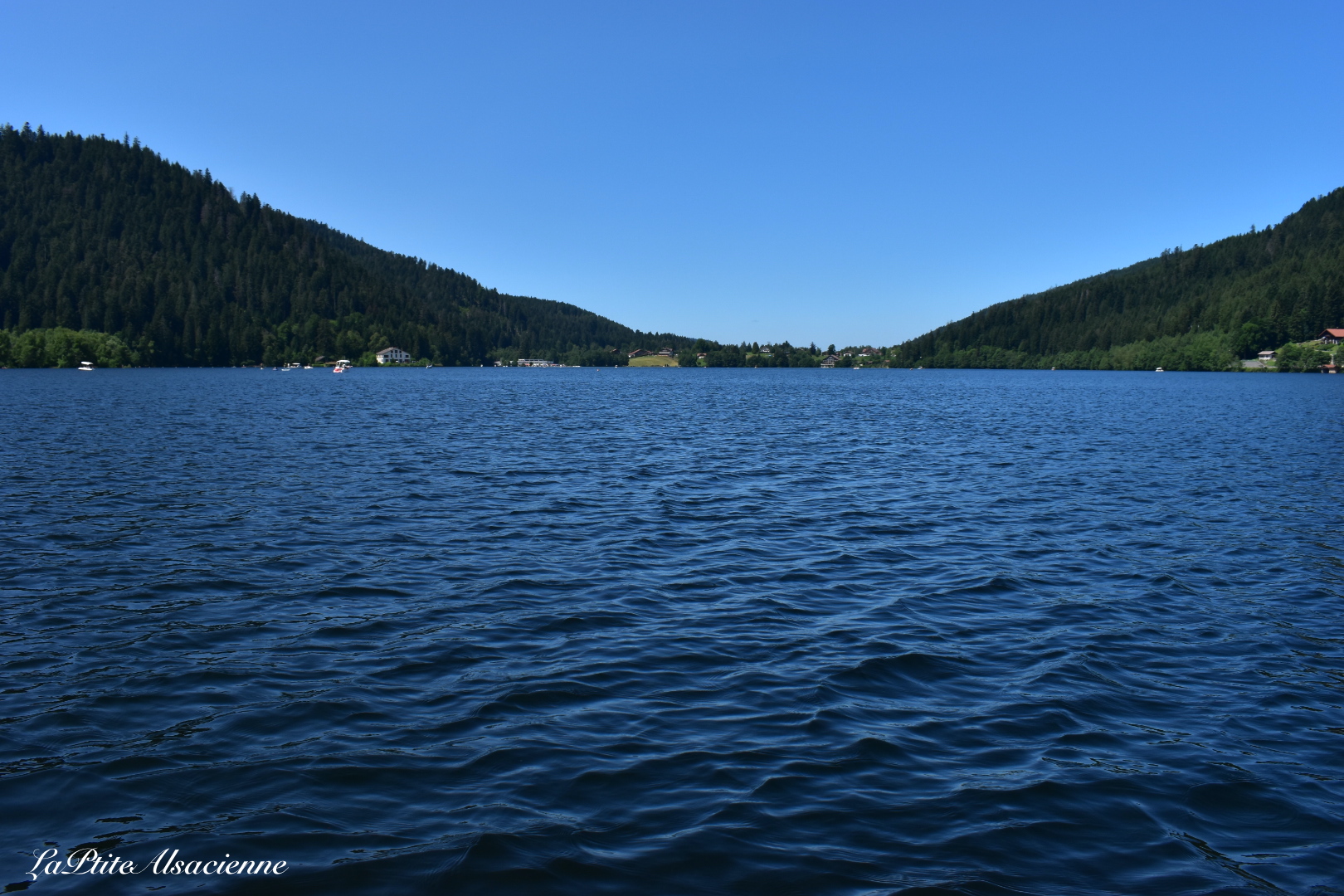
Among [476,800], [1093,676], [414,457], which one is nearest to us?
[476,800]

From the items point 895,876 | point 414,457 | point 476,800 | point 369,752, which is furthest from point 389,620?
point 414,457

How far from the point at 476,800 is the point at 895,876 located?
15.6 ft

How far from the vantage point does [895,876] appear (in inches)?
335

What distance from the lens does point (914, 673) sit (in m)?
14.4

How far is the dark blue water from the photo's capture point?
9000mm


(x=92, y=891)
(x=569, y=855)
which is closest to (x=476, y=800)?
(x=569, y=855)

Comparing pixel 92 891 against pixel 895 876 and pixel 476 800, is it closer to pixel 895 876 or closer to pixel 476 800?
pixel 476 800

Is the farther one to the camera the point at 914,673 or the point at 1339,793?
the point at 914,673

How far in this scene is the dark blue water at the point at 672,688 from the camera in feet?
29.5

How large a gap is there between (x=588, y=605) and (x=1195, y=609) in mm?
13298

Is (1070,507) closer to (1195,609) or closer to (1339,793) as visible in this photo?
Result: (1195,609)

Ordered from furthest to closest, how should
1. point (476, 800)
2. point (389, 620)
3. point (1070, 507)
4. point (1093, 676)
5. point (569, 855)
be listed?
point (1070, 507), point (389, 620), point (1093, 676), point (476, 800), point (569, 855)

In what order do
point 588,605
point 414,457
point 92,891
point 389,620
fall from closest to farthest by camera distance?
point 92,891 → point 389,620 → point 588,605 → point 414,457

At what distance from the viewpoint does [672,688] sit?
1353 centimetres
